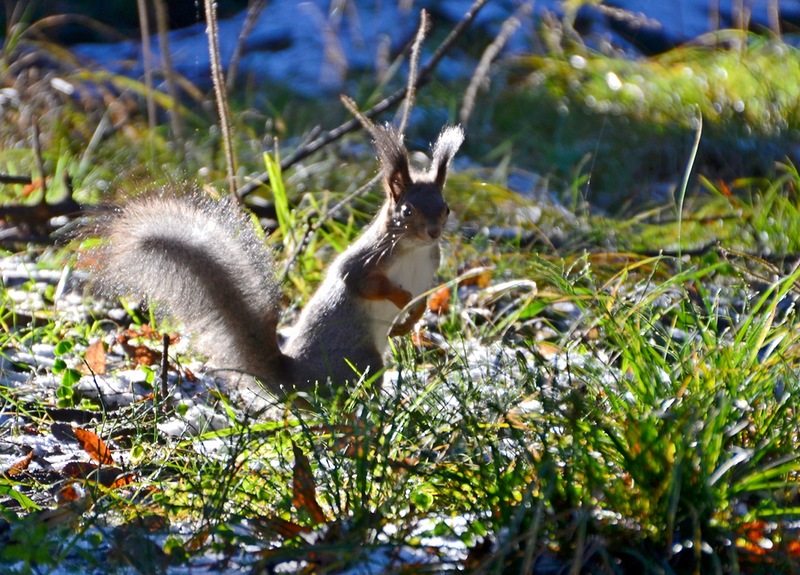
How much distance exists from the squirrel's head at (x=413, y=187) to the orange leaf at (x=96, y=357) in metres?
0.93

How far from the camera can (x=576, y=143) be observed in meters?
5.80

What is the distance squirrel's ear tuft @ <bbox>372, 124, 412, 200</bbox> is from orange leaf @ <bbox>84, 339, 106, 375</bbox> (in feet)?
3.14

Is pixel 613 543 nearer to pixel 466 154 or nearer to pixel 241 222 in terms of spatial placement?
pixel 241 222

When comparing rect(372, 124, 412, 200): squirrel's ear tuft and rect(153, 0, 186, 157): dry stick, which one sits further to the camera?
rect(153, 0, 186, 157): dry stick

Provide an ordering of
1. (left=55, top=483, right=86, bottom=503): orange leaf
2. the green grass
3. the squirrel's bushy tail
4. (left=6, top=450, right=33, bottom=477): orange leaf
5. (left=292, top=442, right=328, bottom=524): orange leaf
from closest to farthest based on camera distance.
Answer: the green grass → (left=292, top=442, right=328, bottom=524): orange leaf → (left=55, top=483, right=86, bottom=503): orange leaf → (left=6, top=450, right=33, bottom=477): orange leaf → the squirrel's bushy tail

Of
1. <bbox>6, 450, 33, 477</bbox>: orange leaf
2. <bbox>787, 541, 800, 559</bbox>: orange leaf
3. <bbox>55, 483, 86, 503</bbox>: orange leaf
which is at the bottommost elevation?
<bbox>787, 541, 800, 559</bbox>: orange leaf

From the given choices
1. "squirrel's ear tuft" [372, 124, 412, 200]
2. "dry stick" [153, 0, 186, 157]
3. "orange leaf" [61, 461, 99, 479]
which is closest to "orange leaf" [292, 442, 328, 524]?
"orange leaf" [61, 461, 99, 479]

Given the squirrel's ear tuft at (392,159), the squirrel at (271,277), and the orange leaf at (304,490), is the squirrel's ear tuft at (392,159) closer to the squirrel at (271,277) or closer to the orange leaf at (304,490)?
the squirrel at (271,277)

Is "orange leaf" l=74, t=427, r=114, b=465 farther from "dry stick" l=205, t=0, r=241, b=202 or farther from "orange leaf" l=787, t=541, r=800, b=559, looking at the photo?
"orange leaf" l=787, t=541, r=800, b=559

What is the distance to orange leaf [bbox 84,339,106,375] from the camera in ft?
9.97

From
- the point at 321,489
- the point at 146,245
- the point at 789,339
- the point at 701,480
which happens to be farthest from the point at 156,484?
the point at 789,339

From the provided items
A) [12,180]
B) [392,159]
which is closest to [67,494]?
[392,159]

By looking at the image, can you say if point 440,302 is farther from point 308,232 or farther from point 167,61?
point 167,61

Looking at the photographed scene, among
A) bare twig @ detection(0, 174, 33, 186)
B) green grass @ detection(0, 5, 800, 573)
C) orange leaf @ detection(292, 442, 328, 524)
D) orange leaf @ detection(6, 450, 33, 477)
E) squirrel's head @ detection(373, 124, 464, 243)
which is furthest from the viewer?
bare twig @ detection(0, 174, 33, 186)
